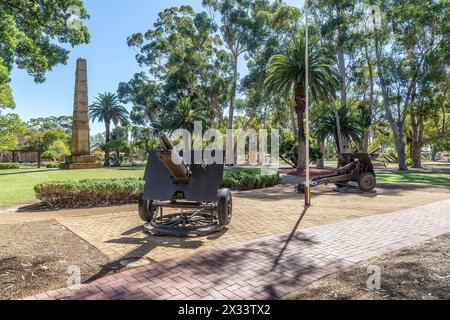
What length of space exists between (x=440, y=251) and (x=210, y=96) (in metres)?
35.9

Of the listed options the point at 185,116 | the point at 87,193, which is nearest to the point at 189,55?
the point at 185,116

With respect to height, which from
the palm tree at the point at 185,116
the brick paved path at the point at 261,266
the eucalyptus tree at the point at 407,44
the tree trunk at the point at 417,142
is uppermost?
the eucalyptus tree at the point at 407,44

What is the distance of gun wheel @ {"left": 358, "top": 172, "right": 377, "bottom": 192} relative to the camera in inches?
538

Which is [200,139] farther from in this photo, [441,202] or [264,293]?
[264,293]

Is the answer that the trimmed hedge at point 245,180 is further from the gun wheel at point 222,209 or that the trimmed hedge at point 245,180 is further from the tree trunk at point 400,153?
the tree trunk at point 400,153

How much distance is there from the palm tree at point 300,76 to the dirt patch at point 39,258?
2065 centimetres

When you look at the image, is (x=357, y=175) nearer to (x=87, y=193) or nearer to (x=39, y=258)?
(x=87, y=193)

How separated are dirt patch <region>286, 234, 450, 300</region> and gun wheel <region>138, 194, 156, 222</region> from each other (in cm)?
443

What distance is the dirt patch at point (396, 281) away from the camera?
3.56 m

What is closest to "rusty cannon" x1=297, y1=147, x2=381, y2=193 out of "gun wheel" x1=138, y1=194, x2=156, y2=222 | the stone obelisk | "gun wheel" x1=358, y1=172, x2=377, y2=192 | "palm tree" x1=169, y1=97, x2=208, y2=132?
"gun wheel" x1=358, y1=172, x2=377, y2=192

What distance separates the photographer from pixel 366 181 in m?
13.7

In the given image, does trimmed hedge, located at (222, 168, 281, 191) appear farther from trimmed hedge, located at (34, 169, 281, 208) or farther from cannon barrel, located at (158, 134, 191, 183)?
cannon barrel, located at (158, 134, 191, 183)

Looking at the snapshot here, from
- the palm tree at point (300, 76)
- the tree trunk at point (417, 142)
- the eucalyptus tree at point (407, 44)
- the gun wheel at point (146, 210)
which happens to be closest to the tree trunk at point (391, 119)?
the eucalyptus tree at point (407, 44)
